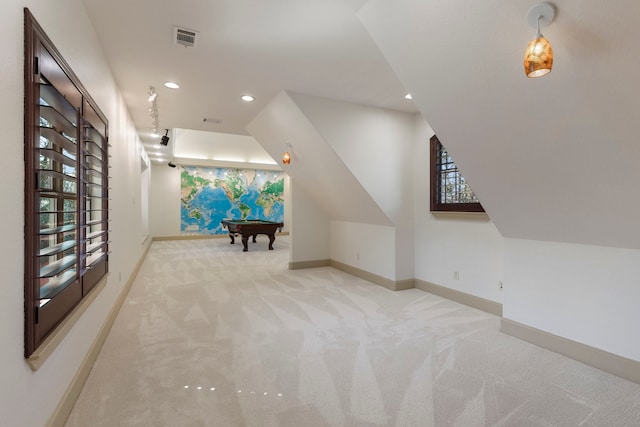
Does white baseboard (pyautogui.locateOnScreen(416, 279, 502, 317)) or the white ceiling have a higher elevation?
the white ceiling

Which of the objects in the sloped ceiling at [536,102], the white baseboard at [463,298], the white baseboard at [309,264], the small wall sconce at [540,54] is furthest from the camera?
the white baseboard at [309,264]

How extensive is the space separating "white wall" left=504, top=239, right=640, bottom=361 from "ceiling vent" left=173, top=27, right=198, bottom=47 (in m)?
3.37

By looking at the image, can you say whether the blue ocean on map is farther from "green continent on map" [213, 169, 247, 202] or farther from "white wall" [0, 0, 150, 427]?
"white wall" [0, 0, 150, 427]

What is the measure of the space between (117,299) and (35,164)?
2699 mm

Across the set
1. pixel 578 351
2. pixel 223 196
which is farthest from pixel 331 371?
pixel 223 196

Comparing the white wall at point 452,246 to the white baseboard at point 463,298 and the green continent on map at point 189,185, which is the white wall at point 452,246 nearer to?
the white baseboard at point 463,298

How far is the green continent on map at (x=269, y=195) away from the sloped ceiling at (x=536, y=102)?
9642 millimetres

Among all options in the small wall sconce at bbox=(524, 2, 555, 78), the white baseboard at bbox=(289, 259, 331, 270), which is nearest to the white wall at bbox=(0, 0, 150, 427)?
the small wall sconce at bbox=(524, 2, 555, 78)

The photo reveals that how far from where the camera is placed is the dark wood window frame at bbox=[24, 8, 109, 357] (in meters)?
1.38

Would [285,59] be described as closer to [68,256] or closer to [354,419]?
[68,256]

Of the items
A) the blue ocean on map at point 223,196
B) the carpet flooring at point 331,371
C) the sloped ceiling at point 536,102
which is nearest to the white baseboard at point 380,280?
the carpet flooring at point 331,371

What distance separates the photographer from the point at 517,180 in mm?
2562

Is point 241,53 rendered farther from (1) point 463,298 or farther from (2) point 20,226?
(1) point 463,298

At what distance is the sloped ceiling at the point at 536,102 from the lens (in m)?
1.62
